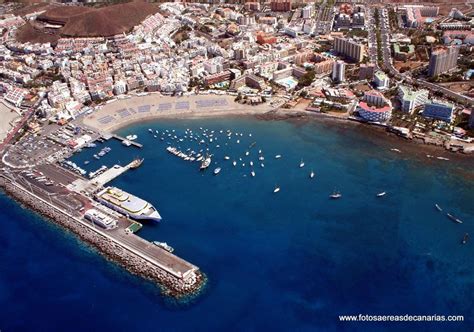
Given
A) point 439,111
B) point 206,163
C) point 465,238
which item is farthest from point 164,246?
point 439,111

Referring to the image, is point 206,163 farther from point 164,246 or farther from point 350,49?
point 350,49

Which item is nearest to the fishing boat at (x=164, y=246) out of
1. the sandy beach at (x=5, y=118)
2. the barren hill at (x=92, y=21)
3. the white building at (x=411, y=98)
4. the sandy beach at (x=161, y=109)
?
the sandy beach at (x=161, y=109)

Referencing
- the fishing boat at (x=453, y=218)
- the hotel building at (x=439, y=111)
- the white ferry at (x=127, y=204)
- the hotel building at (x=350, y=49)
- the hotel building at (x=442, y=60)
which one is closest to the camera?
the fishing boat at (x=453, y=218)

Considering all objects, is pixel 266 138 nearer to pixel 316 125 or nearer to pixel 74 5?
pixel 316 125

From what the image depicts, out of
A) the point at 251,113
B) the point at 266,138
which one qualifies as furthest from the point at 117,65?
the point at 266,138

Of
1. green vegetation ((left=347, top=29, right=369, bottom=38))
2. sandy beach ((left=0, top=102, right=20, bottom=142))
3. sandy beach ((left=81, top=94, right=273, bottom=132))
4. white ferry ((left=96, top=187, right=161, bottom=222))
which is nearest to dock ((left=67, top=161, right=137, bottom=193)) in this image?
white ferry ((left=96, top=187, right=161, bottom=222))

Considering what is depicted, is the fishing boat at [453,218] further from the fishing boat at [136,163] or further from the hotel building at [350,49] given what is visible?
the hotel building at [350,49]
